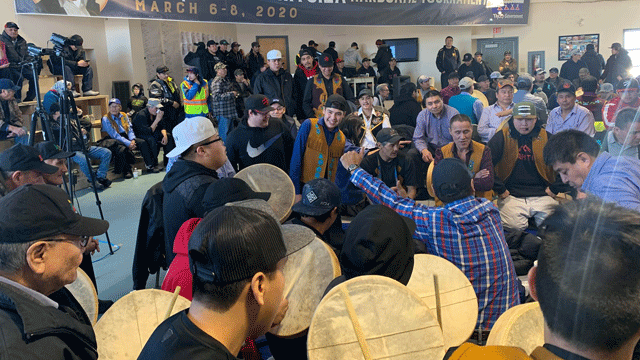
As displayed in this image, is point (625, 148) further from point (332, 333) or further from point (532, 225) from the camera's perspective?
point (332, 333)

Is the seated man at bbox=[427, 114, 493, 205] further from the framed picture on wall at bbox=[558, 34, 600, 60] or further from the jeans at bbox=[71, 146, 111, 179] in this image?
the framed picture on wall at bbox=[558, 34, 600, 60]

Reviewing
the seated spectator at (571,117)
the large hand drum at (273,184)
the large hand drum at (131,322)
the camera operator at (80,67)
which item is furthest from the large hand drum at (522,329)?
the camera operator at (80,67)

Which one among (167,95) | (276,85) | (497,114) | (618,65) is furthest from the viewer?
(618,65)

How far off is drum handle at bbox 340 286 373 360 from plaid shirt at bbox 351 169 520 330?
0.92 m

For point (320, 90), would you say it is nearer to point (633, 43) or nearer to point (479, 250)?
point (479, 250)

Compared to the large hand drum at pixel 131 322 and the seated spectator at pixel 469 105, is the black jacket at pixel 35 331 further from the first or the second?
the seated spectator at pixel 469 105

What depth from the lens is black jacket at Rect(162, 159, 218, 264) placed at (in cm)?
263

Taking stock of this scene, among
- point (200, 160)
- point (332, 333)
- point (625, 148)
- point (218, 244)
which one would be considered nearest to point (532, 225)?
point (625, 148)

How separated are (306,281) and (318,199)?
2.05 feet

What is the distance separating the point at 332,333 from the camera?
178 cm

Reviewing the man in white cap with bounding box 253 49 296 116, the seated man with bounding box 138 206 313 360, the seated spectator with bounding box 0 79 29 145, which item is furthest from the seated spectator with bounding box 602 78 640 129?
the seated spectator with bounding box 0 79 29 145

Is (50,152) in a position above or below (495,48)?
below

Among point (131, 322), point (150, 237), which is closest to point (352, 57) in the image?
point (150, 237)

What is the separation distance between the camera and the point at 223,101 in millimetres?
8984
